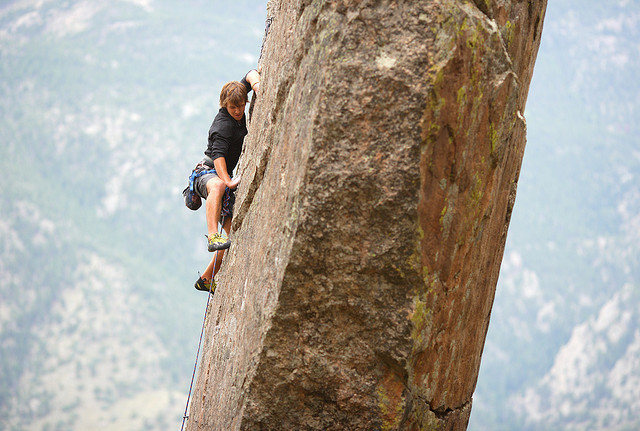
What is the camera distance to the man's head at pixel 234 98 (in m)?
8.59

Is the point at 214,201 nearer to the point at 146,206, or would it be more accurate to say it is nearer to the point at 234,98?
the point at 234,98

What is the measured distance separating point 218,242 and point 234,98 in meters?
1.91

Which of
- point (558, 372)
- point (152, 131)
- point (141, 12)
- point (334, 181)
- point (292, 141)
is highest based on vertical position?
point (141, 12)

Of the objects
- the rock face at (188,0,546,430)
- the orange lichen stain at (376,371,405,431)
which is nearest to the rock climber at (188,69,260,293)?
the rock face at (188,0,546,430)

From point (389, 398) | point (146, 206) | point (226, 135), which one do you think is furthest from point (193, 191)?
point (146, 206)

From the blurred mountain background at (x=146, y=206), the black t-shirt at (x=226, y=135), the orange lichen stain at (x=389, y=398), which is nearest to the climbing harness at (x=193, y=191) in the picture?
Answer: the black t-shirt at (x=226, y=135)

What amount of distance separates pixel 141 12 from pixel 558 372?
137 m

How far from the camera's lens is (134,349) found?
353ft

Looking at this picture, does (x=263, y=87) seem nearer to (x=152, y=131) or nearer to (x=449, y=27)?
(x=449, y=27)

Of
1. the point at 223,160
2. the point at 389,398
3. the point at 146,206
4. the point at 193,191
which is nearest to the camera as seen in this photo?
the point at 389,398

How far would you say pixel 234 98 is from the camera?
8609 mm

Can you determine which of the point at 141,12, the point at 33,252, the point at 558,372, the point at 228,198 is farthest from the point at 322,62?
the point at 141,12

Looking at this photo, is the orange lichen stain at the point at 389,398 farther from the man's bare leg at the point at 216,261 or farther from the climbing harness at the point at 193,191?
the climbing harness at the point at 193,191

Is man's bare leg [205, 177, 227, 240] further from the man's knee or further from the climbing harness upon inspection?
the climbing harness
